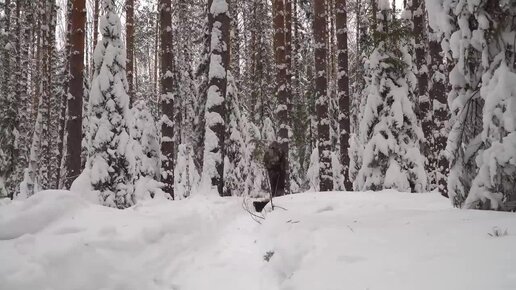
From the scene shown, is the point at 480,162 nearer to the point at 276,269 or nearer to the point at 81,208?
the point at 276,269

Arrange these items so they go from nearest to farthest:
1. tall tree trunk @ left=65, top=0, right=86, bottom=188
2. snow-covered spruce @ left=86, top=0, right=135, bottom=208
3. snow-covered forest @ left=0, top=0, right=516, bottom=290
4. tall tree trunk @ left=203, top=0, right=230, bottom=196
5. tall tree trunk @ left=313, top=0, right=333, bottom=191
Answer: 1. snow-covered forest @ left=0, top=0, right=516, bottom=290
2. snow-covered spruce @ left=86, top=0, right=135, bottom=208
3. tall tree trunk @ left=65, top=0, right=86, bottom=188
4. tall tree trunk @ left=203, top=0, right=230, bottom=196
5. tall tree trunk @ left=313, top=0, right=333, bottom=191

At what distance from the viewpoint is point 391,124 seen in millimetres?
10047

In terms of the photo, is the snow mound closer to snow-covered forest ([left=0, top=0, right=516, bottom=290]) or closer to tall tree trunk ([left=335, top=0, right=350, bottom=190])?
snow-covered forest ([left=0, top=0, right=516, bottom=290])

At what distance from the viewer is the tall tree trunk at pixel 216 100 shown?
9562 millimetres

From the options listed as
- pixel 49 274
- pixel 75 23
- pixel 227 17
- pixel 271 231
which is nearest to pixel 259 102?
pixel 227 17

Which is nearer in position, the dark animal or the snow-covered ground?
the snow-covered ground

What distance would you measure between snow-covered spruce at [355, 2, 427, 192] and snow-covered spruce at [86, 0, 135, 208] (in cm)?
592

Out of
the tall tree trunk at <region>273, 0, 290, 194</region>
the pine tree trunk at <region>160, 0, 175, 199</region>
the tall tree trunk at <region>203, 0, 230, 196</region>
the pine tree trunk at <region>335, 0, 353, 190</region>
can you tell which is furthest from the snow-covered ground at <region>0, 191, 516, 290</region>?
the tall tree trunk at <region>273, 0, 290, 194</region>

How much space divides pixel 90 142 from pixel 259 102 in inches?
315

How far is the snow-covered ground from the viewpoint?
294 cm

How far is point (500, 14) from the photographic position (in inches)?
173

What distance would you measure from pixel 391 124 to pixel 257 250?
6.09 m

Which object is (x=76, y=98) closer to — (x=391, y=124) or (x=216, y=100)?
(x=216, y=100)

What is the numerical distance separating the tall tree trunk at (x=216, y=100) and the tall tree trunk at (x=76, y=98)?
3.01 m
